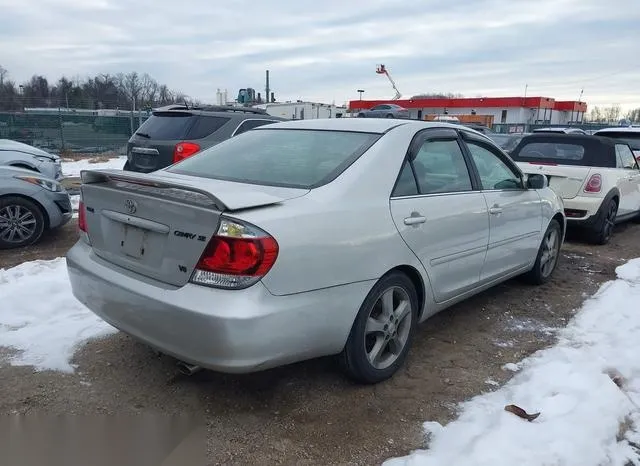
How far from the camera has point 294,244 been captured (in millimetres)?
2648

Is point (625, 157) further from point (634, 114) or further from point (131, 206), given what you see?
point (634, 114)

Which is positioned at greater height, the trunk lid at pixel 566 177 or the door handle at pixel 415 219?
the door handle at pixel 415 219

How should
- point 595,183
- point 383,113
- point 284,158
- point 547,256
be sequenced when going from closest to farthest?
point 284,158, point 547,256, point 595,183, point 383,113

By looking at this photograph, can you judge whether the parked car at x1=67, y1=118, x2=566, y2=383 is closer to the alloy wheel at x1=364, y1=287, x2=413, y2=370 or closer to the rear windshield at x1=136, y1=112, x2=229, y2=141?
the alloy wheel at x1=364, y1=287, x2=413, y2=370

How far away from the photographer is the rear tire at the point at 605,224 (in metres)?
7.37

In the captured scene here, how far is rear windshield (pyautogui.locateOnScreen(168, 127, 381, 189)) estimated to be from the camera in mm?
3240

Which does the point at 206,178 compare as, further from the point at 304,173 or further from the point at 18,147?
the point at 18,147

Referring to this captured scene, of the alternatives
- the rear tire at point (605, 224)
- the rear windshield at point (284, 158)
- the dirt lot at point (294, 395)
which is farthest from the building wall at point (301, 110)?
the dirt lot at point (294, 395)

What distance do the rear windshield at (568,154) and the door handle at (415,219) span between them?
525 cm

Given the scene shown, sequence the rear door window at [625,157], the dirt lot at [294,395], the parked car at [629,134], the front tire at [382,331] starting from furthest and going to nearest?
the parked car at [629,134] → the rear door window at [625,157] → the front tire at [382,331] → the dirt lot at [294,395]

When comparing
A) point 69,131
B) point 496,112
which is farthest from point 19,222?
point 496,112

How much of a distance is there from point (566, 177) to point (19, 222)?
700 centimetres

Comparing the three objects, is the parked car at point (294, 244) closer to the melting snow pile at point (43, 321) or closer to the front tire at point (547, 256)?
the melting snow pile at point (43, 321)

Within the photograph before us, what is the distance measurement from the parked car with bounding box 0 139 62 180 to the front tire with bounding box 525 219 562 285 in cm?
739
